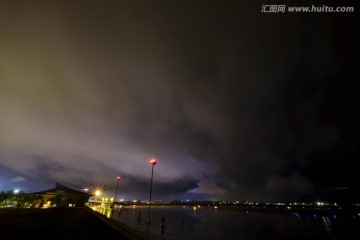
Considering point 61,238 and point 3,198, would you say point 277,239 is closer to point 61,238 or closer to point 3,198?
point 61,238

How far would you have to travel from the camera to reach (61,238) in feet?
57.4

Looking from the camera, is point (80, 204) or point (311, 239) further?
point (80, 204)

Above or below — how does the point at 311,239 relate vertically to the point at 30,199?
below

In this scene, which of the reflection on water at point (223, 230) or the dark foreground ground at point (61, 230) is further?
the reflection on water at point (223, 230)

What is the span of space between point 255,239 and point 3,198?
82490 mm

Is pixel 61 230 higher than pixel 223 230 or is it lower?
lower

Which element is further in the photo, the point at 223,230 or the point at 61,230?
the point at 223,230

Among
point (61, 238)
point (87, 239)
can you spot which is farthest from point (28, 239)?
point (87, 239)

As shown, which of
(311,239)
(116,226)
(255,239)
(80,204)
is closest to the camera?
(116,226)

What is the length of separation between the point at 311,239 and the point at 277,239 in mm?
8287

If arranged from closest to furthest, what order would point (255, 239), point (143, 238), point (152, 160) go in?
point (143, 238) → point (152, 160) → point (255, 239)

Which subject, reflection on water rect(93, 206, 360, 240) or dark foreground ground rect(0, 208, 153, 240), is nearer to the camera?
dark foreground ground rect(0, 208, 153, 240)

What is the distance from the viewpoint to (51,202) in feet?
264

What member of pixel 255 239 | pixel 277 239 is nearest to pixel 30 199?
pixel 255 239
